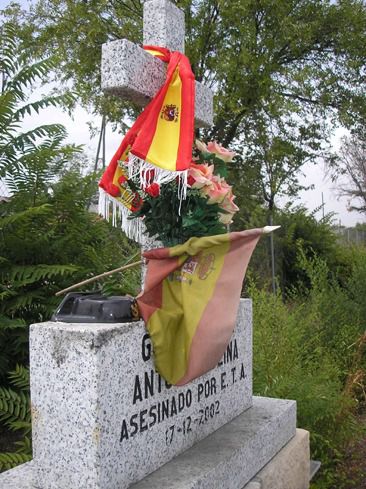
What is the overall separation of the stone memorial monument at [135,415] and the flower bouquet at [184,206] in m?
0.53

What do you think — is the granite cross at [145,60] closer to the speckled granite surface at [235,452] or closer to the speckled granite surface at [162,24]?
the speckled granite surface at [162,24]

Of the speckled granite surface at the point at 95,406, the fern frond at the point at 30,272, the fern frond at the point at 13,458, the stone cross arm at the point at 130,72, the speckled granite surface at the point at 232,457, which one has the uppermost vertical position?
the stone cross arm at the point at 130,72

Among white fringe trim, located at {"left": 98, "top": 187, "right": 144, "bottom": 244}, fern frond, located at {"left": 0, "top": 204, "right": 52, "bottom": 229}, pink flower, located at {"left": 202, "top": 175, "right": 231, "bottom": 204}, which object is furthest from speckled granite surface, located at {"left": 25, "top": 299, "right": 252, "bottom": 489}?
fern frond, located at {"left": 0, "top": 204, "right": 52, "bottom": 229}

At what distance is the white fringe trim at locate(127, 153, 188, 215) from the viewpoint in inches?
104

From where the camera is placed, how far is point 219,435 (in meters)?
2.97

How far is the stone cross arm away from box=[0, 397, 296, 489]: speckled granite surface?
1723 millimetres

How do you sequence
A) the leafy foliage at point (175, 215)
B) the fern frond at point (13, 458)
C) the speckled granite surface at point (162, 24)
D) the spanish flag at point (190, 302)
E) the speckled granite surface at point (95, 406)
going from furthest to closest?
the speckled granite surface at point (162, 24)
the fern frond at point (13, 458)
the leafy foliage at point (175, 215)
the spanish flag at point (190, 302)
the speckled granite surface at point (95, 406)

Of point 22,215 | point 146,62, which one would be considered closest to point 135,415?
point 146,62

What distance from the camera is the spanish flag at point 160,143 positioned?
8.68 feet

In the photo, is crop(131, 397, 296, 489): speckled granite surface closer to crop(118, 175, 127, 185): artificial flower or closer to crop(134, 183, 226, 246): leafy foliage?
crop(134, 183, 226, 246): leafy foliage

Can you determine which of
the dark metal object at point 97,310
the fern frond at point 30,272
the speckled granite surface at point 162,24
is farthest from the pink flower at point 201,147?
the fern frond at point 30,272

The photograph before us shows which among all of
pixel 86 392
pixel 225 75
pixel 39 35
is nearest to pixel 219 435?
pixel 86 392

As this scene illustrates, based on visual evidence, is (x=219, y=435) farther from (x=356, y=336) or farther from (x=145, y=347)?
(x=356, y=336)

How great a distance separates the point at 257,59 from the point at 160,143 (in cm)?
969
